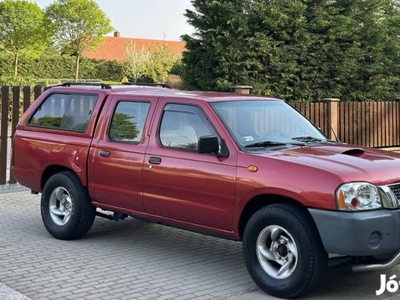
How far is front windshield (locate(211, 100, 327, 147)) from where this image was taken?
18.7 ft

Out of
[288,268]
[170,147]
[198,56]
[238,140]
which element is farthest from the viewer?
[198,56]

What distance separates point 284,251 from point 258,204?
0.52m

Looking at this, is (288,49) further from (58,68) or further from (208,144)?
(58,68)

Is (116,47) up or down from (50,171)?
up

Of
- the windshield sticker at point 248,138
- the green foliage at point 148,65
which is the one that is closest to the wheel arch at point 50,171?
the windshield sticker at point 248,138

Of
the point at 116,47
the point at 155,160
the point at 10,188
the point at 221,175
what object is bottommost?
the point at 10,188

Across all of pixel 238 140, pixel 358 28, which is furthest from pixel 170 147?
pixel 358 28

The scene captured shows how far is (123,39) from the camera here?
65562 mm

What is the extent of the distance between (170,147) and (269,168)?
1259 millimetres

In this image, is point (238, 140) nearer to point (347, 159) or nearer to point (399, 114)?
point (347, 159)

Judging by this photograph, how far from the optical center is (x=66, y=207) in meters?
7.23

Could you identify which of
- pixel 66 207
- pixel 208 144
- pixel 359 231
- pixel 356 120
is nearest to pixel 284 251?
pixel 359 231

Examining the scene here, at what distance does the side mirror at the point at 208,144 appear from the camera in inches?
214

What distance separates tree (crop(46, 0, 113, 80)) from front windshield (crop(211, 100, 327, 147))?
106 feet
